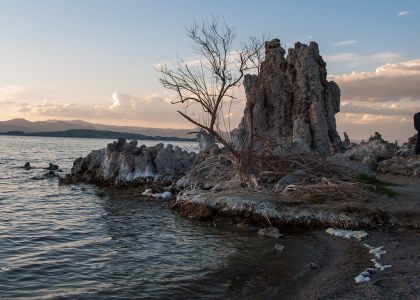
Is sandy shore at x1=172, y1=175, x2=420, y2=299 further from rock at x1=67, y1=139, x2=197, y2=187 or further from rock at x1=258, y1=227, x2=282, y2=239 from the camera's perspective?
rock at x1=67, y1=139, x2=197, y2=187

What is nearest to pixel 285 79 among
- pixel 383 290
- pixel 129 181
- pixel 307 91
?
pixel 307 91

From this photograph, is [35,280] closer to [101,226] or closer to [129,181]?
[101,226]

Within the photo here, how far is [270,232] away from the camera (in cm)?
1636

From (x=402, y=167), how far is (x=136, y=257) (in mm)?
21356

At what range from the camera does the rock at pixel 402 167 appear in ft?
94.0

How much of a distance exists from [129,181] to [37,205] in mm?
8849

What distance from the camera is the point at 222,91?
22.2m

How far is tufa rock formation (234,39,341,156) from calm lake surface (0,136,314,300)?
2175cm

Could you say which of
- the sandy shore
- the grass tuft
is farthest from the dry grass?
the sandy shore

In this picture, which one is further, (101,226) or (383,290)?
(101,226)

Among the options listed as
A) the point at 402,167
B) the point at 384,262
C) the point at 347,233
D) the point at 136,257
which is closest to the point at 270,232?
the point at 347,233

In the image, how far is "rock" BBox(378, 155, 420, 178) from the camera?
28.7m

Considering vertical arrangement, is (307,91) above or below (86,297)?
above

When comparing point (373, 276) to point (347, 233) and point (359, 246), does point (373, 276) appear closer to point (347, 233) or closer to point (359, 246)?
point (359, 246)
